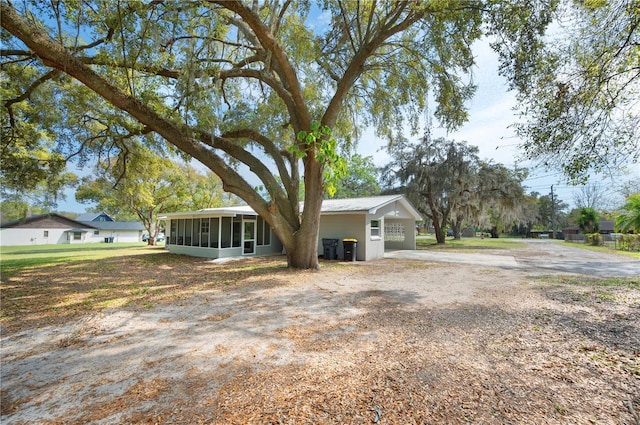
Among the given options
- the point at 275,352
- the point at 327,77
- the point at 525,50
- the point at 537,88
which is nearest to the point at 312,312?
the point at 275,352

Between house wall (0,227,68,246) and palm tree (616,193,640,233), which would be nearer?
palm tree (616,193,640,233)

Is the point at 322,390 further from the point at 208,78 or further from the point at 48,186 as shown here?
the point at 48,186

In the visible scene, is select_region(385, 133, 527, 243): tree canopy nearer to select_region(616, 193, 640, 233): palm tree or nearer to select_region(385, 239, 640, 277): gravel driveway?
select_region(616, 193, 640, 233): palm tree

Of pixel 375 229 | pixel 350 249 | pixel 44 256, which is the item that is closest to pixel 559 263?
pixel 375 229

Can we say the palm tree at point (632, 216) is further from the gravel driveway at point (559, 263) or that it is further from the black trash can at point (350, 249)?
the black trash can at point (350, 249)

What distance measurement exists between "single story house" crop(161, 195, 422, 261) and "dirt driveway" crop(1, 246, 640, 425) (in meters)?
7.63

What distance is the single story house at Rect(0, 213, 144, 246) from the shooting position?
35281 millimetres

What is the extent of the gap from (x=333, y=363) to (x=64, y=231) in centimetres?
5216

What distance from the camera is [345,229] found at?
544 inches

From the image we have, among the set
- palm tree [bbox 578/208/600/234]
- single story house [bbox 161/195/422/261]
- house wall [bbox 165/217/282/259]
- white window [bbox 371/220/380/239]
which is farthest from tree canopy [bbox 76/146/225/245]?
palm tree [bbox 578/208/600/234]

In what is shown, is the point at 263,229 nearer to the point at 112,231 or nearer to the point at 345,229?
the point at 345,229

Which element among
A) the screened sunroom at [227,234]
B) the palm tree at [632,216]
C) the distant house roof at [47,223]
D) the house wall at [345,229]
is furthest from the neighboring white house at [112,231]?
the palm tree at [632,216]

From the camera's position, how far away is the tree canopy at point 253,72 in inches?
239

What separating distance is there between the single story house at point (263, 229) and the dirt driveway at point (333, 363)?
7.63 metres
